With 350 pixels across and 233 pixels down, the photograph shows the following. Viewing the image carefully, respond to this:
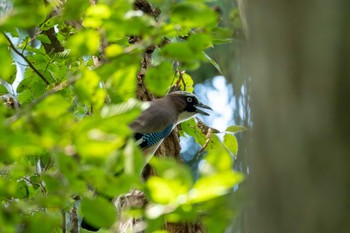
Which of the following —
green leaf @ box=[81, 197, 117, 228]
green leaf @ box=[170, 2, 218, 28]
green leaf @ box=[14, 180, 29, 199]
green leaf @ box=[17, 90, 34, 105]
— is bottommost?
green leaf @ box=[14, 180, 29, 199]

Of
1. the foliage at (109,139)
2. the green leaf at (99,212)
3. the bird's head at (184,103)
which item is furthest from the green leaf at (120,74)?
the bird's head at (184,103)

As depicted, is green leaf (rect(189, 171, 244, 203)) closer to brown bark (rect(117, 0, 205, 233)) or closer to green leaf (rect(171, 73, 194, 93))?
brown bark (rect(117, 0, 205, 233))

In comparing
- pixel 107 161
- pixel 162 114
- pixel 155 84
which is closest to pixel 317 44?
pixel 107 161

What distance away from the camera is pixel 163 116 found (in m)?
4.16

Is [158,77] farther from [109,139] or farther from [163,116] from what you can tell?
[163,116]

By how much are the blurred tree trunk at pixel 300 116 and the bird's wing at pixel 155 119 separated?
294cm

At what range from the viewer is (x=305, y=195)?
104 centimetres

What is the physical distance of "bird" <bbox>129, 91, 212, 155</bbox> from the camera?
386 centimetres

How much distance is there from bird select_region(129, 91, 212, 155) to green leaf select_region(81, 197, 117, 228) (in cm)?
202

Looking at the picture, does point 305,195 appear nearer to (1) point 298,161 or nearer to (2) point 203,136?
(1) point 298,161

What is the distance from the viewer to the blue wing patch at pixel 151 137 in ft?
12.4

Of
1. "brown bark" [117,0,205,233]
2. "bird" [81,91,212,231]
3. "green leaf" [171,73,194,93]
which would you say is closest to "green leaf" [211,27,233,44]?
"brown bark" [117,0,205,233]

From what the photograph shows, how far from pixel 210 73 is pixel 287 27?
27.5ft

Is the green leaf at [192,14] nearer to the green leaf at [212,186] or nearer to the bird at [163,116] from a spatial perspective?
the green leaf at [212,186]
